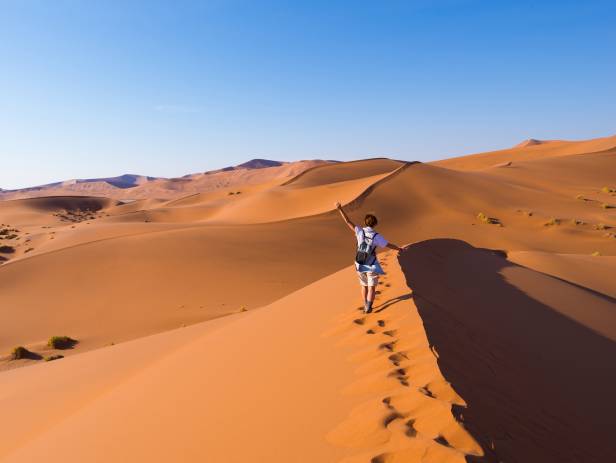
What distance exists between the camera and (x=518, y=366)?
169 inches

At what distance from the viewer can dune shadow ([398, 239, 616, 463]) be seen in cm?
276

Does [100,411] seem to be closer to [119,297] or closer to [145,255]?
[119,297]

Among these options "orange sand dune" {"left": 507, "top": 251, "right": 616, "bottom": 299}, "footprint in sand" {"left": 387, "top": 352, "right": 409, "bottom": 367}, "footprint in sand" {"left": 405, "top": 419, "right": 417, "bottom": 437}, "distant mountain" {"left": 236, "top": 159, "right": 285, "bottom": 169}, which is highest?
"distant mountain" {"left": 236, "top": 159, "right": 285, "bottom": 169}

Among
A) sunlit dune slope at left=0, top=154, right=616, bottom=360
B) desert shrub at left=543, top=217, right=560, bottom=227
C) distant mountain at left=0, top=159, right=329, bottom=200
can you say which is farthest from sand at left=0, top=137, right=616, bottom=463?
distant mountain at left=0, top=159, right=329, bottom=200

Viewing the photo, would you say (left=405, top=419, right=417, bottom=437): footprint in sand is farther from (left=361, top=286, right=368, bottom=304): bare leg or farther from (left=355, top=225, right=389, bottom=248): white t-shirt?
(left=361, top=286, right=368, bottom=304): bare leg

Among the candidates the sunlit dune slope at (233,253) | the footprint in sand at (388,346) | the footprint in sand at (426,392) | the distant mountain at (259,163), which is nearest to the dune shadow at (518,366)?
the footprint in sand at (426,392)

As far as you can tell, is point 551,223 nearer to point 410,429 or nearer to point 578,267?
point 578,267

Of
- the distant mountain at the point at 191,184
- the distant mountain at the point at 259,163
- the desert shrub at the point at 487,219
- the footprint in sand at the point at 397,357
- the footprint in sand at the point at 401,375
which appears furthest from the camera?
the distant mountain at the point at 259,163

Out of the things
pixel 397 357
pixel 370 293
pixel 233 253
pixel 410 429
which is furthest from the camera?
pixel 233 253

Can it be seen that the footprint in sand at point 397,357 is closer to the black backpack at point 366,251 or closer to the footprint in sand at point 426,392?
the footprint in sand at point 426,392

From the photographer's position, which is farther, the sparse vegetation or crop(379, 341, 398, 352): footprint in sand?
the sparse vegetation

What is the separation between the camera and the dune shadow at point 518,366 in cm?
276

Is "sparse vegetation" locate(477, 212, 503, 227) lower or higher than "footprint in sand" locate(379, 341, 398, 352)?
lower

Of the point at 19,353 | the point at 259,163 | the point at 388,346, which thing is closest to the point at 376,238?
the point at 388,346
